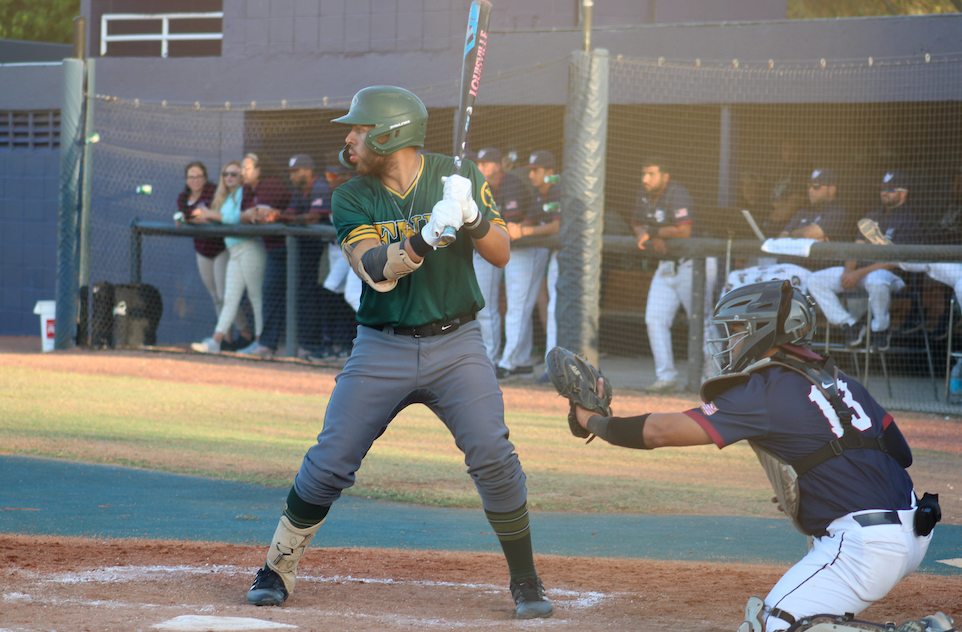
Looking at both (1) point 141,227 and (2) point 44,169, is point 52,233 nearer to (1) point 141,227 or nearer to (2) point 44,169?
(2) point 44,169

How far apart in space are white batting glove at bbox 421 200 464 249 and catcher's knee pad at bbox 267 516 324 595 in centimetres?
110

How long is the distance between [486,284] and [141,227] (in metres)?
4.86

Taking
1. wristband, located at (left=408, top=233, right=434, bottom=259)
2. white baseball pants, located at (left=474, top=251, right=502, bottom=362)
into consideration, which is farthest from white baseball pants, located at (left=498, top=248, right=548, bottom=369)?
wristband, located at (left=408, top=233, right=434, bottom=259)

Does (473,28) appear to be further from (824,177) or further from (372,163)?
(824,177)

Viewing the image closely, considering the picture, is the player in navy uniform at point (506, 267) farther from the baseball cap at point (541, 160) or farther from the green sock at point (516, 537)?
the green sock at point (516, 537)

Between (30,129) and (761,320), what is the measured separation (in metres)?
14.2

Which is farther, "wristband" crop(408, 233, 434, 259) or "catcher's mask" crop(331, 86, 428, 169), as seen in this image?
"catcher's mask" crop(331, 86, 428, 169)

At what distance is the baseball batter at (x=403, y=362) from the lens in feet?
11.2

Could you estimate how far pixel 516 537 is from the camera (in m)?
3.48

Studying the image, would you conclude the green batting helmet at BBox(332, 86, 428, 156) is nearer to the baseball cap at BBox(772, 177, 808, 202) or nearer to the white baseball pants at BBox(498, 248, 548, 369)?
the white baseball pants at BBox(498, 248, 548, 369)

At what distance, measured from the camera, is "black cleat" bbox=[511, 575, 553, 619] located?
3412 mm

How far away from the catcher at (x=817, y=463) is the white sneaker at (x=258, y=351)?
30.2 feet

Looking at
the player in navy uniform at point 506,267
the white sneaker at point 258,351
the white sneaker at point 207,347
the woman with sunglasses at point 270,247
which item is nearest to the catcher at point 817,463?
Answer: the player in navy uniform at point 506,267

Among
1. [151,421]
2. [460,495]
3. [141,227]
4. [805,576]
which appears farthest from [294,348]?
[805,576]
